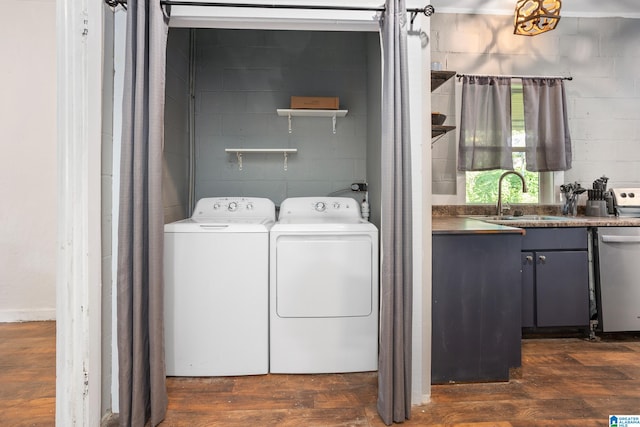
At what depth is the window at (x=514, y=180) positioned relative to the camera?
10.5 ft

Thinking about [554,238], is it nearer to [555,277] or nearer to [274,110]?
[555,277]

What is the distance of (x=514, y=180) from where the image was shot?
337 cm

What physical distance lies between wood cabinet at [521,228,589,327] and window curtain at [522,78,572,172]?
78cm

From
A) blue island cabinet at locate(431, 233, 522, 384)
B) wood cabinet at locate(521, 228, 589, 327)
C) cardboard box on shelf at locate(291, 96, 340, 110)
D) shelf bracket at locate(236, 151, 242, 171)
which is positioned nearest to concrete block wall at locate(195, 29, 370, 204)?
shelf bracket at locate(236, 151, 242, 171)

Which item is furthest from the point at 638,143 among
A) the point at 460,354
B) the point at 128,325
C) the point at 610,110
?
the point at 128,325

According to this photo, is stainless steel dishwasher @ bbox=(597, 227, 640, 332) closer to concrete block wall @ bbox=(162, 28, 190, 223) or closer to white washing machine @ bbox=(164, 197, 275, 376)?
white washing machine @ bbox=(164, 197, 275, 376)

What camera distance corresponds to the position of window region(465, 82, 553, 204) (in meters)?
3.21

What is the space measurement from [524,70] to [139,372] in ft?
11.8

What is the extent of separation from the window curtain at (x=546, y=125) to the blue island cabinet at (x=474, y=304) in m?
1.53

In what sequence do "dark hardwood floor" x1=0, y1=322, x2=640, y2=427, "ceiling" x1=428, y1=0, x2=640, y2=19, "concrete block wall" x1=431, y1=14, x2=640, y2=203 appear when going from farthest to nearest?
"concrete block wall" x1=431, y1=14, x2=640, y2=203, "ceiling" x1=428, y1=0, x2=640, y2=19, "dark hardwood floor" x1=0, y1=322, x2=640, y2=427

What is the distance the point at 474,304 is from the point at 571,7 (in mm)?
2886

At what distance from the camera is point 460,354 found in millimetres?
1968

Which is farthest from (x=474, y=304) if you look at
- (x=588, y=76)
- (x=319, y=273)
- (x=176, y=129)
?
(x=588, y=76)

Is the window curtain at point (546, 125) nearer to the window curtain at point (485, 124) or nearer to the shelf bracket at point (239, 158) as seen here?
the window curtain at point (485, 124)
